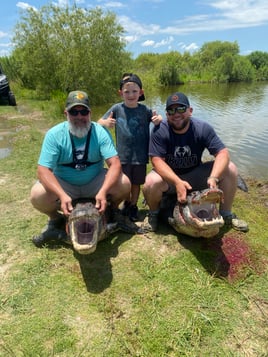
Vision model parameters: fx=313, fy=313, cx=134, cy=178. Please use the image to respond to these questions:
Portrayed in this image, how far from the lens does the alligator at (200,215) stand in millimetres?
3123

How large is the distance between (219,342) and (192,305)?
39cm

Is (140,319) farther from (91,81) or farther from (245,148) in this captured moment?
(91,81)

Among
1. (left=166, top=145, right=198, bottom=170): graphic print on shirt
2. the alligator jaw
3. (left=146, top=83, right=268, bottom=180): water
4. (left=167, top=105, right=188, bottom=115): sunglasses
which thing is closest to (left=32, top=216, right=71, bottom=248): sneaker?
the alligator jaw

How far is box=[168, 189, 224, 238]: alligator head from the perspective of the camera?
10.2ft

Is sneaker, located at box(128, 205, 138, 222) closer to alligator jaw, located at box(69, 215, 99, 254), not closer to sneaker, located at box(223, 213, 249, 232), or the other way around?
alligator jaw, located at box(69, 215, 99, 254)

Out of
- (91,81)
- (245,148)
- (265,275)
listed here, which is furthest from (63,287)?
(91,81)

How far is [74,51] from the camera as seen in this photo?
2136cm

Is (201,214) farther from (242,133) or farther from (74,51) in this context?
(74,51)

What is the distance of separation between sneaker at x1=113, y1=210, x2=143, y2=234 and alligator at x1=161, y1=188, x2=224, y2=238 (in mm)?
550

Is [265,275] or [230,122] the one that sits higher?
[265,275]

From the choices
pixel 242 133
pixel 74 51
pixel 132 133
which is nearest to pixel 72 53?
pixel 74 51

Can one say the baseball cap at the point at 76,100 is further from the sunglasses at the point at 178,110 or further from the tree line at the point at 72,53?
the tree line at the point at 72,53

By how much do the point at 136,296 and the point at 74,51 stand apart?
21280 millimetres

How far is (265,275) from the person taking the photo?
10.5 ft
